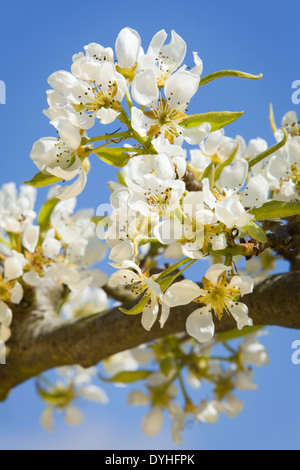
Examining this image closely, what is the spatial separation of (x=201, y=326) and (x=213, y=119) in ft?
1.40

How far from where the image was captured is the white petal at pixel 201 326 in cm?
115

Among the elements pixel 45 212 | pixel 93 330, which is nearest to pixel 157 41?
pixel 45 212

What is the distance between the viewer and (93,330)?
1907mm

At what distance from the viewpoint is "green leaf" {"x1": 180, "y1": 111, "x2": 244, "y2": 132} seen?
1.12 metres

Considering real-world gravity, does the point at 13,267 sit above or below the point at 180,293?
above

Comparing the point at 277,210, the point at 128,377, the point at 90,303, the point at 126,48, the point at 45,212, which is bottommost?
the point at 277,210

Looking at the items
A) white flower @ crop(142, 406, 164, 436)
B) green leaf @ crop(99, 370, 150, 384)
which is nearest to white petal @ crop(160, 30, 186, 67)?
green leaf @ crop(99, 370, 150, 384)

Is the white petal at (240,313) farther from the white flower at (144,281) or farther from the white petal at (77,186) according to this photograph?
the white petal at (77,186)

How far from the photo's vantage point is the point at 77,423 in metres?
2.75

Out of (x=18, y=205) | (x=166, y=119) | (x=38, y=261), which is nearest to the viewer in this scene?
(x=166, y=119)

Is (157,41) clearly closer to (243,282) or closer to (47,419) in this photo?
A: (243,282)

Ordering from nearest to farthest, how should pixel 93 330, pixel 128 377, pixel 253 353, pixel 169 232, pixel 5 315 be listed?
pixel 169 232
pixel 5 315
pixel 93 330
pixel 128 377
pixel 253 353

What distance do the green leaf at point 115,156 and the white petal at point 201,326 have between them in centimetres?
35

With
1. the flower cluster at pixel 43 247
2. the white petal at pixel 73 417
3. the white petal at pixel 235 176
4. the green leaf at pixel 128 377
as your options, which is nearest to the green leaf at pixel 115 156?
the white petal at pixel 235 176
